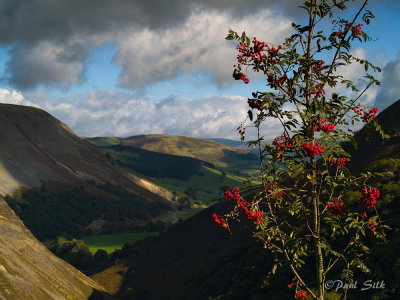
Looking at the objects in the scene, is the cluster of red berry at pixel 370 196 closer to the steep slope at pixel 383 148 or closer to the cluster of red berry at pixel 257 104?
the cluster of red berry at pixel 257 104

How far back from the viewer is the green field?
153 metres

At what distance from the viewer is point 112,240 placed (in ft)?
550

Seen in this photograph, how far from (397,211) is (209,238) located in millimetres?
47329

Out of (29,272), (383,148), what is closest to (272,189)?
(29,272)

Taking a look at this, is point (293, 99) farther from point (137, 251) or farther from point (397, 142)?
point (137, 251)

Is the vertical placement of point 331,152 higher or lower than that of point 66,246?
higher

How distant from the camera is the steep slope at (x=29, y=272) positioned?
2878 centimetres

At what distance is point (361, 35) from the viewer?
9.98 meters

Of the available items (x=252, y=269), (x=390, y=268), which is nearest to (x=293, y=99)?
(x=390, y=268)

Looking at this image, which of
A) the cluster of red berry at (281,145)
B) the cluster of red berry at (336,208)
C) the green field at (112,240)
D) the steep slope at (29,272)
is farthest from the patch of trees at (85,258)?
the cluster of red berry at (281,145)

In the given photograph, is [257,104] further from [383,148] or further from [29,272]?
[383,148]

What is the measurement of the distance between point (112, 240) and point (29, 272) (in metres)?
138

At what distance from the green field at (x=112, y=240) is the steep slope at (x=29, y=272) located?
10112 cm

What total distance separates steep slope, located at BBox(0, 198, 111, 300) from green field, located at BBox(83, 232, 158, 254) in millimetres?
101125
